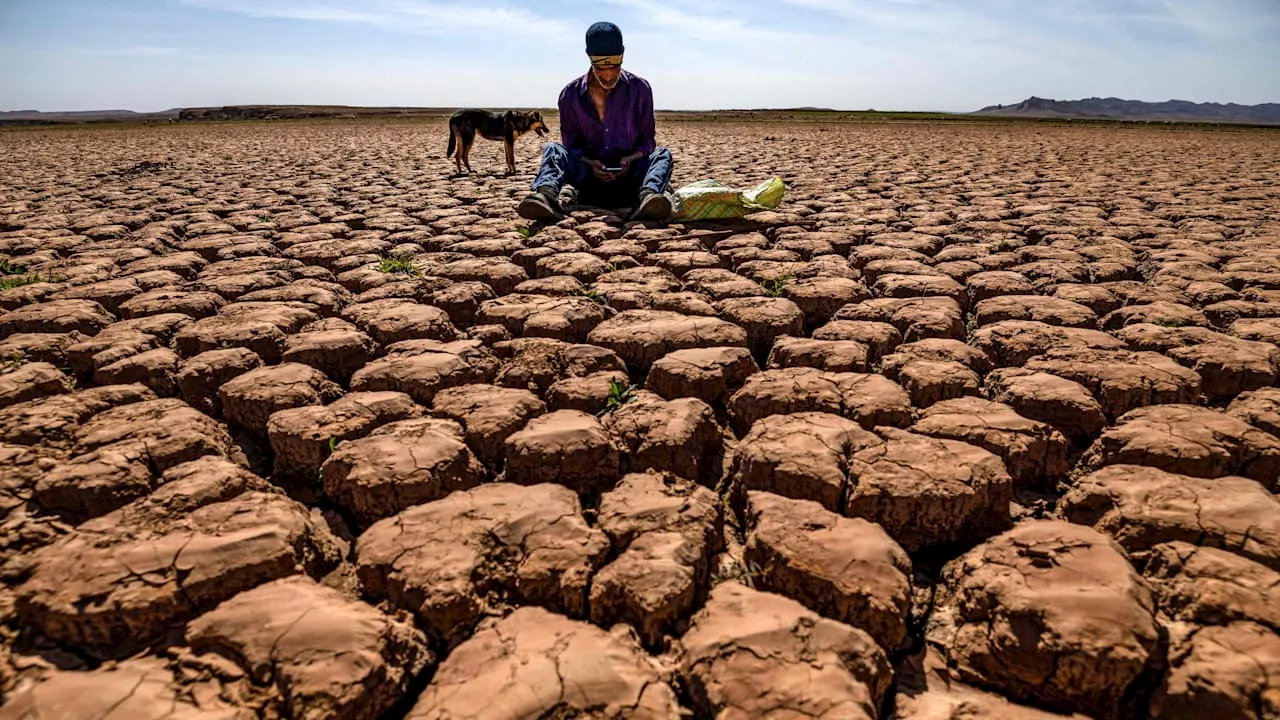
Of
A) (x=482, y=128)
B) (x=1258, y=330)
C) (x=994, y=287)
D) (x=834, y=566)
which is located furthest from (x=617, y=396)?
(x=482, y=128)

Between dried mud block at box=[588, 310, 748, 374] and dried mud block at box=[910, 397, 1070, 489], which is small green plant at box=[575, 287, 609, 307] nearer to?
dried mud block at box=[588, 310, 748, 374]

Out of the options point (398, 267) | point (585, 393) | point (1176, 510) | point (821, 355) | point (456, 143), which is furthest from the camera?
point (456, 143)

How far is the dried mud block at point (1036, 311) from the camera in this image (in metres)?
2.12

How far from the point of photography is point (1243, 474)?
4.41ft

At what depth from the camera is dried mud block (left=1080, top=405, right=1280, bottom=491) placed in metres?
1.34

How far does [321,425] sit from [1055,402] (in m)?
1.69

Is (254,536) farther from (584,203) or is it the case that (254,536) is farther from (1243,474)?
(584,203)

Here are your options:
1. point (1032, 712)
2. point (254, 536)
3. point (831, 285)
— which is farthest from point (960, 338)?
point (254, 536)

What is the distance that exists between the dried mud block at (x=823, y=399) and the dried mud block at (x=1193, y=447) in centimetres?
40

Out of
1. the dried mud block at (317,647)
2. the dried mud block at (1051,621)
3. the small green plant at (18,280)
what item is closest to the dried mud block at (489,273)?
the small green plant at (18,280)

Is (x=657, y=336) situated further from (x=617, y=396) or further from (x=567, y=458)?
(x=567, y=458)

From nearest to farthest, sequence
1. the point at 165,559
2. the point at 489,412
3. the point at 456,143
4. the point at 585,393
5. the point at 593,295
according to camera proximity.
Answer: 1. the point at 165,559
2. the point at 489,412
3. the point at 585,393
4. the point at 593,295
5. the point at 456,143

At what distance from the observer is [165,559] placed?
107 cm

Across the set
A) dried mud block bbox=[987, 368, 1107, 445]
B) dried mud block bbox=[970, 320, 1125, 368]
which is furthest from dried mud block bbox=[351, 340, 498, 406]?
dried mud block bbox=[970, 320, 1125, 368]
